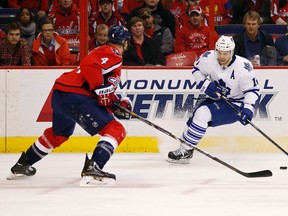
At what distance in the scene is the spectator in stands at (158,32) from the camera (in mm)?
9024

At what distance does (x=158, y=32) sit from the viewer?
29.9 feet

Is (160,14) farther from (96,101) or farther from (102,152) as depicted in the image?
(102,152)

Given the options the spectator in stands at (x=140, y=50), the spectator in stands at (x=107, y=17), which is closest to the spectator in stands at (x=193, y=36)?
the spectator in stands at (x=140, y=50)

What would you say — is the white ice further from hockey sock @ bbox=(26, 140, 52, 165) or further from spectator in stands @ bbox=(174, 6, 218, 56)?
spectator in stands @ bbox=(174, 6, 218, 56)

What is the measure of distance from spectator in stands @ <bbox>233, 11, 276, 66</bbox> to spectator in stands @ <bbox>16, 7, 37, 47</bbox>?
2.01m

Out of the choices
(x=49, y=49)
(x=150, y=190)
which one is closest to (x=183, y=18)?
(x=49, y=49)

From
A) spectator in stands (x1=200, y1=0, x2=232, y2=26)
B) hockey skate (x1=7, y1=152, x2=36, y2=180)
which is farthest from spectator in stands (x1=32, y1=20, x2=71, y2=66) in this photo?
hockey skate (x1=7, y1=152, x2=36, y2=180)

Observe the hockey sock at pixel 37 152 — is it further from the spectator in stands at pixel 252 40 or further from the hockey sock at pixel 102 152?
the spectator in stands at pixel 252 40

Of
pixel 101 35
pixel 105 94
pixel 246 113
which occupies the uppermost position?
pixel 105 94

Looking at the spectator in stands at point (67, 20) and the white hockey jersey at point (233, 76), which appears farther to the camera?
the spectator in stands at point (67, 20)

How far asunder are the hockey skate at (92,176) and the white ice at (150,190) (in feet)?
0.27

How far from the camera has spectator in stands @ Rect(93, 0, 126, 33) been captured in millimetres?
9328

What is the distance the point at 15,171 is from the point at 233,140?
8.89 feet

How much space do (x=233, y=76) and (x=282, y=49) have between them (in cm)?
141
